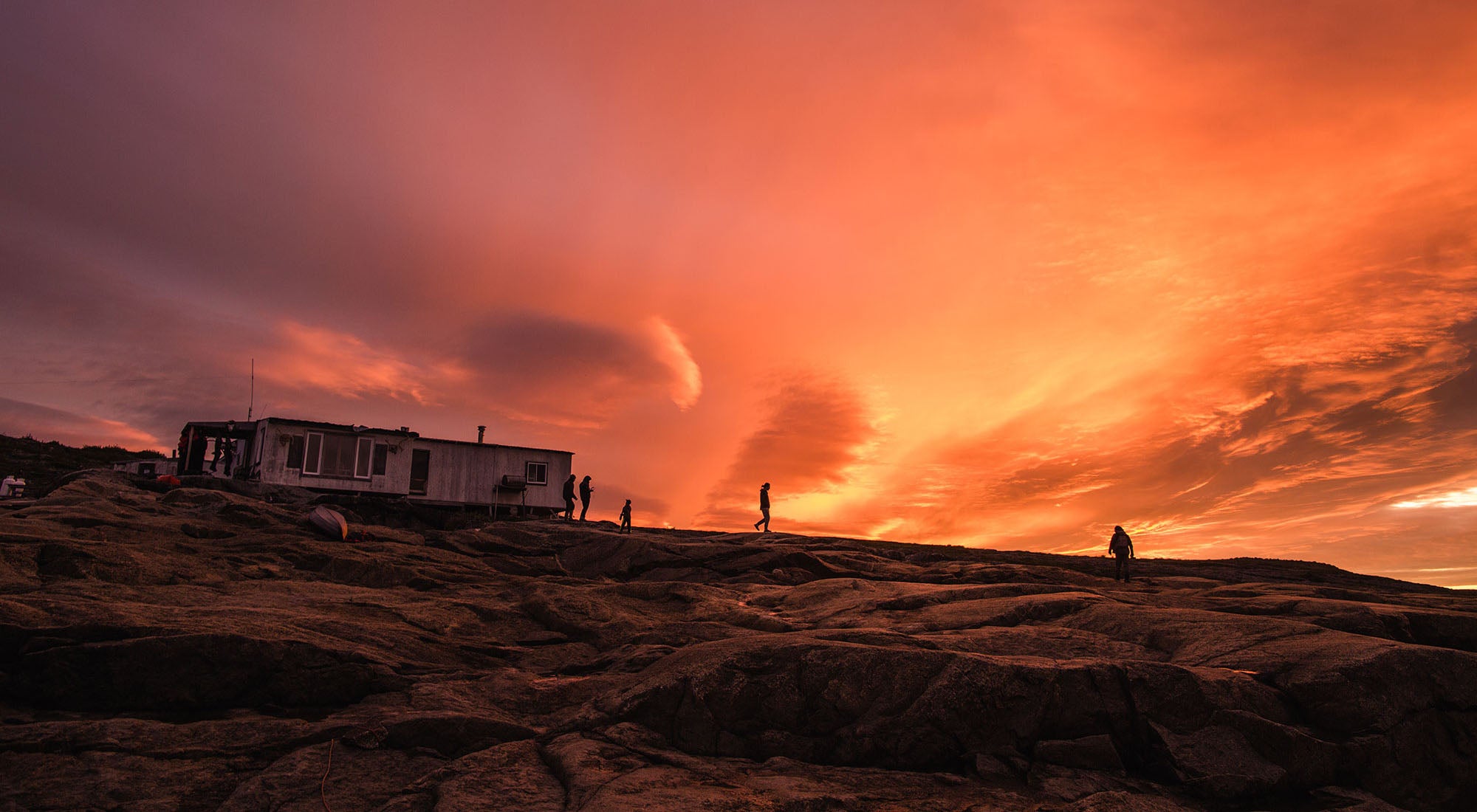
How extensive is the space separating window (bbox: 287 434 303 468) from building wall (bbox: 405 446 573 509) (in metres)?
5.23

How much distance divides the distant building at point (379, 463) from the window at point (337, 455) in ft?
0.13

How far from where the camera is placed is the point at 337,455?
136 feet

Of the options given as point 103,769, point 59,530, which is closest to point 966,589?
point 103,769

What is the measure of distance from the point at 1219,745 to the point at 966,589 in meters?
8.77

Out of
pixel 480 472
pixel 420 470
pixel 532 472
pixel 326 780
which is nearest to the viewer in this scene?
pixel 326 780

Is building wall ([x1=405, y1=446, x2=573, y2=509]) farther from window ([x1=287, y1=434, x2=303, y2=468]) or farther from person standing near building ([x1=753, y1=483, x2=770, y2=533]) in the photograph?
person standing near building ([x1=753, y1=483, x2=770, y2=533])

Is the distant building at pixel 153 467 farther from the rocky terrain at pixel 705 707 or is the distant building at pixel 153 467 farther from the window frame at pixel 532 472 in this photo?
the rocky terrain at pixel 705 707

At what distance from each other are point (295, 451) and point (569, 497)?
14679mm

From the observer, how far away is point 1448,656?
11125 millimetres

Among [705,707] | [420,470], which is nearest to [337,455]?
[420,470]

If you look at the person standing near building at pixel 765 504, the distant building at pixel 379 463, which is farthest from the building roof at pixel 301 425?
the person standing near building at pixel 765 504

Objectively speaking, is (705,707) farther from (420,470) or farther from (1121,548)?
(420,470)

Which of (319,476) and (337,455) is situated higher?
(337,455)

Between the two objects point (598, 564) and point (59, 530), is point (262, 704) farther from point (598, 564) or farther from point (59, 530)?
point (598, 564)
